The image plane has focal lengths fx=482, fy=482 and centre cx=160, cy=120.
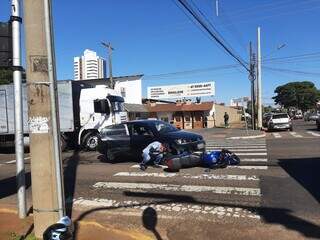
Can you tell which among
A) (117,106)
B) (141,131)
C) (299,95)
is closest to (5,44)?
(141,131)

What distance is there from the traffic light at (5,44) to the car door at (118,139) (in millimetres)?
9082

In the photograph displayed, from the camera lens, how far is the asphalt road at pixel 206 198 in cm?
731

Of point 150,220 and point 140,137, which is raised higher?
point 140,137

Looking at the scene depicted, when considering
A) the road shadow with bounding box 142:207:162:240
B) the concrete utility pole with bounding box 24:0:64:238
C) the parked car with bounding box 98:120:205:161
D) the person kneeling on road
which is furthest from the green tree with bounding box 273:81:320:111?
the concrete utility pole with bounding box 24:0:64:238

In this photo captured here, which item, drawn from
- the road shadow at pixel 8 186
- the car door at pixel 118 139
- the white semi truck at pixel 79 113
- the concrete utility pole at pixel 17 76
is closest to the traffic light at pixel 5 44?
the concrete utility pole at pixel 17 76

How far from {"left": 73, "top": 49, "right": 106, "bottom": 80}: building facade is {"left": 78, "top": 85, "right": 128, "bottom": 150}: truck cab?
3950 centimetres

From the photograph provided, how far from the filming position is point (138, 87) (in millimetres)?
52875

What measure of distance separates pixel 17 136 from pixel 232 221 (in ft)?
11.9

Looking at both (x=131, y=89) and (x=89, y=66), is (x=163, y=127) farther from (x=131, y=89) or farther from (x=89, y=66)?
(x=89, y=66)

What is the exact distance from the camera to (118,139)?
653 inches

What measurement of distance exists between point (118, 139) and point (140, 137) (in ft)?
2.79

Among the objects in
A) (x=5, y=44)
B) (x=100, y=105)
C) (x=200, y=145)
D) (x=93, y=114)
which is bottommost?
(x=200, y=145)

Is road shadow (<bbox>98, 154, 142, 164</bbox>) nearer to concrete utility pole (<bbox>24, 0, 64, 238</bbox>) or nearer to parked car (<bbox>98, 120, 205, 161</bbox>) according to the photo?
parked car (<bbox>98, 120, 205, 161</bbox>)

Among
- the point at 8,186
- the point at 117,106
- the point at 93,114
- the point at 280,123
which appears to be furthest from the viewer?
the point at 280,123
